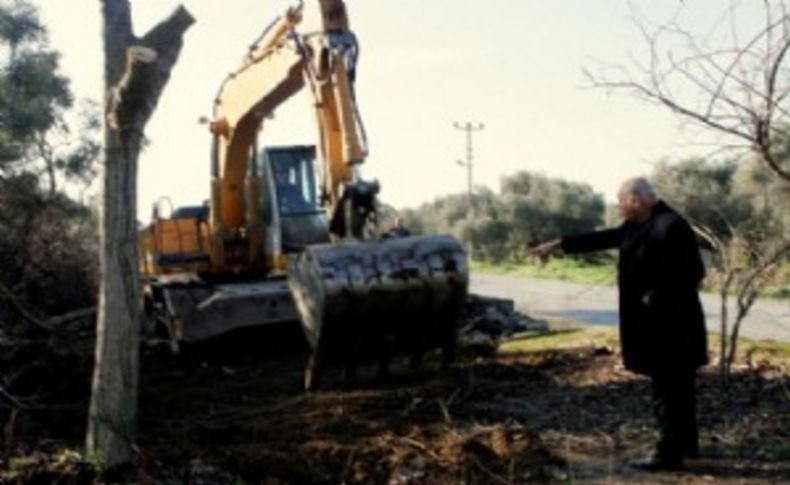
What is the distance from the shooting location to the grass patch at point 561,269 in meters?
37.7

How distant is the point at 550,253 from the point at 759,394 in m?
2.72

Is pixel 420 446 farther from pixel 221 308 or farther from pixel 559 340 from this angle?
pixel 559 340

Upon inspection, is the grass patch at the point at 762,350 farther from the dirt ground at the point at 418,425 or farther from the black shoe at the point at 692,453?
the black shoe at the point at 692,453

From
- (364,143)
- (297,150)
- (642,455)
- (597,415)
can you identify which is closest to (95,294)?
(297,150)

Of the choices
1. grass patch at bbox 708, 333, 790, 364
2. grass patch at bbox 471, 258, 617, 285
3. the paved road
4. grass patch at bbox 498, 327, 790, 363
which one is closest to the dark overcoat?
grass patch at bbox 708, 333, 790, 364

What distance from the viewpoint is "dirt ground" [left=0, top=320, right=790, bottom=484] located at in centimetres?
703

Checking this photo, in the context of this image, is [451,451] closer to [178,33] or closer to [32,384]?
[178,33]

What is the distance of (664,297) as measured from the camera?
22.5 ft

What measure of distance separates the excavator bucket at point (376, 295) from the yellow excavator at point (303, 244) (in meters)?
0.01

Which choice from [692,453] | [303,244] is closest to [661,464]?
[692,453]

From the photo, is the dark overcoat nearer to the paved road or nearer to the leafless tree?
the leafless tree

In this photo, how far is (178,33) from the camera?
6820 millimetres

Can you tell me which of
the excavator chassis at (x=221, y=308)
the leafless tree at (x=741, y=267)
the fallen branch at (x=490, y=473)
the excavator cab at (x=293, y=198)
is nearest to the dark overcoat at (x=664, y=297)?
the fallen branch at (x=490, y=473)

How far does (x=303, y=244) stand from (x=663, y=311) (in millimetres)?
8222
